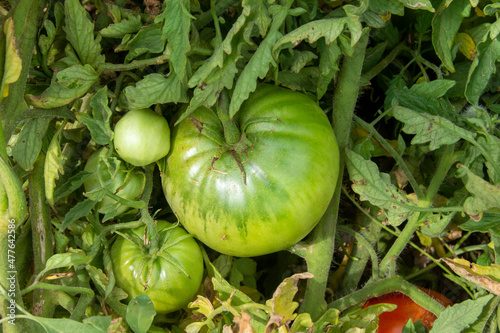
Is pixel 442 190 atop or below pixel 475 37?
below

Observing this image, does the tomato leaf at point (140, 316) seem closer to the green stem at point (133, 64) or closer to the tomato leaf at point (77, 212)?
the tomato leaf at point (77, 212)

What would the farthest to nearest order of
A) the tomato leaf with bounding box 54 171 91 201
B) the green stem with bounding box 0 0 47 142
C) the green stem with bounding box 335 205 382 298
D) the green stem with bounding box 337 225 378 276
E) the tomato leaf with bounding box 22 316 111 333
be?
the green stem with bounding box 335 205 382 298, the green stem with bounding box 337 225 378 276, the tomato leaf with bounding box 54 171 91 201, the green stem with bounding box 0 0 47 142, the tomato leaf with bounding box 22 316 111 333

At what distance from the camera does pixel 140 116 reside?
39.2 inches

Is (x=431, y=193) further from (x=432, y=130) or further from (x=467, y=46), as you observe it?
(x=467, y=46)

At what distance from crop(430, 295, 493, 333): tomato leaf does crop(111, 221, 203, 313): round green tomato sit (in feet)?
1.65

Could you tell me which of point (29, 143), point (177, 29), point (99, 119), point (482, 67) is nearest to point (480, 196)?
point (482, 67)

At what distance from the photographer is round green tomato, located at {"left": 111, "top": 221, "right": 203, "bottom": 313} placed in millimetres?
1046

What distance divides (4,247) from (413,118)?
2.65 feet

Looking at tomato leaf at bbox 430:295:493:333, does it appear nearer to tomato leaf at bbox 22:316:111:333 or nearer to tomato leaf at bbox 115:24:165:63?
tomato leaf at bbox 22:316:111:333

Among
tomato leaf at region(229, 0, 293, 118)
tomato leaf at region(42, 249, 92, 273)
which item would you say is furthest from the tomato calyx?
tomato leaf at region(42, 249, 92, 273)

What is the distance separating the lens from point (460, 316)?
975 mm

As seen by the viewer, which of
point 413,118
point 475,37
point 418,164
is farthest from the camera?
point 418,164

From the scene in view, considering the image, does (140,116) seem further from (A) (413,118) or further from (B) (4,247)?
(A) (413,118)

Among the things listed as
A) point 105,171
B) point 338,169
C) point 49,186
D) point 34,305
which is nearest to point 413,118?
point 338,169
